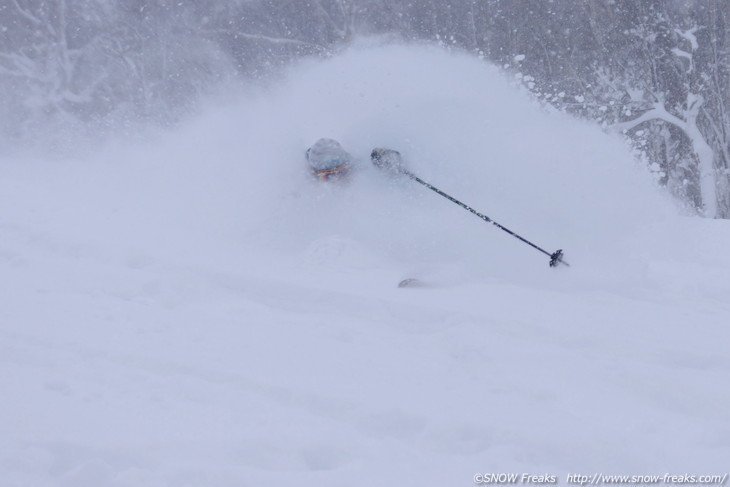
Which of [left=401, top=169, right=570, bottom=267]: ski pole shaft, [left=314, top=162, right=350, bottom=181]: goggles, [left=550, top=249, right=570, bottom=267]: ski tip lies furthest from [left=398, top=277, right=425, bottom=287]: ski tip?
[left=314, top=162, right=350, bottom=181]: goggles

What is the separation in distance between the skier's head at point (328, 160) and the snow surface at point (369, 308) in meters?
0.24

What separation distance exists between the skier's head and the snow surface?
0.80 ft

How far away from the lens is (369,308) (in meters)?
5.26

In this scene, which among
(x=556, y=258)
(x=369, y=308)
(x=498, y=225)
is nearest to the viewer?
(x=369, y=308)

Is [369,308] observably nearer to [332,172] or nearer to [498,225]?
[498,225]

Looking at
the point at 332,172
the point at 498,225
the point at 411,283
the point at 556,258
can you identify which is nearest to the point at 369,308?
the point at 411,283

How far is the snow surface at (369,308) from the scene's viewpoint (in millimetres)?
3500

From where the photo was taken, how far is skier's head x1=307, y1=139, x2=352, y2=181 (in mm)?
7039

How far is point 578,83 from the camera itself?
1398cm

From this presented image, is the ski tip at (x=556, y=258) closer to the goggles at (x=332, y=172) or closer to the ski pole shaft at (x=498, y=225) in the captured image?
the ski pole shaft at (x=498, y=225)

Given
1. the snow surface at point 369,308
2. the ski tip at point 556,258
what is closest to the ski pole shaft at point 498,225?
the ski tip at point 556,258

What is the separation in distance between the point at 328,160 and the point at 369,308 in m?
2.46

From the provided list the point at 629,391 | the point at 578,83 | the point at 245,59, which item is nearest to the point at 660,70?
the point at 578,83

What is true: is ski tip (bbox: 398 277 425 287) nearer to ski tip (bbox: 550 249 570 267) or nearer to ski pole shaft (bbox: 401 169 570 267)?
ski pole shaft (bbox: 401 169 570 267)
